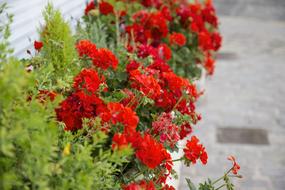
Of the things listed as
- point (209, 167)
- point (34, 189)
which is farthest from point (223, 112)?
point (34, 189)

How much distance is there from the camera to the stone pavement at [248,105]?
4754mm

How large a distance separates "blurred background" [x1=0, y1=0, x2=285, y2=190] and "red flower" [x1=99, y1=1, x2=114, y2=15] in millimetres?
269

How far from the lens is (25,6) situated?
3.71m

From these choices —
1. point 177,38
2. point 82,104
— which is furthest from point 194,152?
point 177,38

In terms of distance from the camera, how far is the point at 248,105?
6.56 m

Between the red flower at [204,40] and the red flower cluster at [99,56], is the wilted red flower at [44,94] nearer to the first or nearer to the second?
the red flower cluster at [99,56]

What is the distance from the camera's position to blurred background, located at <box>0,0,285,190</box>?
14.3 feet

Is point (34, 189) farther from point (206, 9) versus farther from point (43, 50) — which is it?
point (206, 9)

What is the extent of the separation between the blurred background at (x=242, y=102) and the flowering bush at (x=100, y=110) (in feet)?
1.29

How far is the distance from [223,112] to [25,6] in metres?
3.20

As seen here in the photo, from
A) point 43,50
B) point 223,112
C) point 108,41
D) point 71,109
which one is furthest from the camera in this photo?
point 223,112

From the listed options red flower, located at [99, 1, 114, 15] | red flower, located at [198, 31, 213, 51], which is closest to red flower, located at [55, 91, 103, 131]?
red flower, located at [99, 1, 114, 15]

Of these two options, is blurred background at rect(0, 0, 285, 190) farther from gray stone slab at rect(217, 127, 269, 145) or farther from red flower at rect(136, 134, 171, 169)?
red flower at rect(136, 134, 171, 169)

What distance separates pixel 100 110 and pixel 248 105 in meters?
4.17
